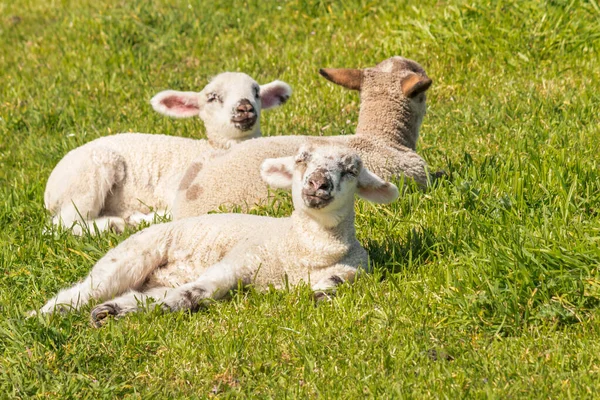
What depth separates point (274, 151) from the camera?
22.4 feet

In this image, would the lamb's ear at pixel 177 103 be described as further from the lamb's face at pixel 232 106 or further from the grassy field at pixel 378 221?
the grassy field at pixel 378 221

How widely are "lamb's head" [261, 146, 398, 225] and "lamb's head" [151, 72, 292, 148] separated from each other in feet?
7.39

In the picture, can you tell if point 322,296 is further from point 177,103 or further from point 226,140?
point 177,103

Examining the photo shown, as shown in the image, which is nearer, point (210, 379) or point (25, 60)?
point (210, 379)

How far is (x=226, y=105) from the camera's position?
25.3 ft

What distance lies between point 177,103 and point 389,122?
198 cm

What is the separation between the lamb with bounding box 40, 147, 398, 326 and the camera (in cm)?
513

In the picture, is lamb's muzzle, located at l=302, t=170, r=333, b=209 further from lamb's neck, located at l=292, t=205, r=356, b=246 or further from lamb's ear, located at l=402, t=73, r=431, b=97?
lamb's ear, located at l=402, t=73, r=431, b=97

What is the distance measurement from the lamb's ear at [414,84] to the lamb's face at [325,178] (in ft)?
5.78

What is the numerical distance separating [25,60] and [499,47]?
562 centimetres

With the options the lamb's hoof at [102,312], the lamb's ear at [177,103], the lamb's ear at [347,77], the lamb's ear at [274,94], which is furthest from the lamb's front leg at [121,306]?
the lamb's ear at [274,94]

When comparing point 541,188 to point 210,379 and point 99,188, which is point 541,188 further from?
point 99,188

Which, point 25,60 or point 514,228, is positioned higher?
point 514,228

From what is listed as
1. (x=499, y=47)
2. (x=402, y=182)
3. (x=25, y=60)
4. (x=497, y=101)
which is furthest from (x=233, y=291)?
(x=25, y=60)
